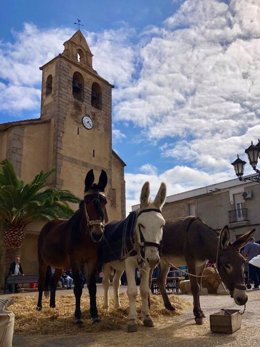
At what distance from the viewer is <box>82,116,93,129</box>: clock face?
27.8 meters

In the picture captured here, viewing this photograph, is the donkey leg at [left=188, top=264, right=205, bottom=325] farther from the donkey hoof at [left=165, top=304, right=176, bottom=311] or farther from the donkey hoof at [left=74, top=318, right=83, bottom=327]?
the donkey hoof at [left=74, top=318, right=83, bottom=327]

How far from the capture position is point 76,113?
2739cm

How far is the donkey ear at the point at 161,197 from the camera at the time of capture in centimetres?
611

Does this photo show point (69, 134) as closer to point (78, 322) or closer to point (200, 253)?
point (200, 253)

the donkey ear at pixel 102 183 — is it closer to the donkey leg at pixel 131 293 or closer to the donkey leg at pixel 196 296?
the donkey leg at pixel 131 293

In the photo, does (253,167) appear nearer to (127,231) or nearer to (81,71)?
(127,231)

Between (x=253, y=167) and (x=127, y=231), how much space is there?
7423 mm

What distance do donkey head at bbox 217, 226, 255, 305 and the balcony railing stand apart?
3215 cm

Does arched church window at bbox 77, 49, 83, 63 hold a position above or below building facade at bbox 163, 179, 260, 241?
above

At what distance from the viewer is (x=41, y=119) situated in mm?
26500

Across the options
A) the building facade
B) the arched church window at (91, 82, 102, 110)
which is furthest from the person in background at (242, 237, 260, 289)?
the building facade

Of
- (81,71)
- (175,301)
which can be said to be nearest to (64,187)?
(81,71)

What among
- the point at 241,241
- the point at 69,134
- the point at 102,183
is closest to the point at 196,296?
the point at 241,241

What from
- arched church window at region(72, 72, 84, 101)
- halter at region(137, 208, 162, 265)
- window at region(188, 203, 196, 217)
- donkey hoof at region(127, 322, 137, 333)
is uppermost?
arched church window at region(72, 72, 84, 101)
